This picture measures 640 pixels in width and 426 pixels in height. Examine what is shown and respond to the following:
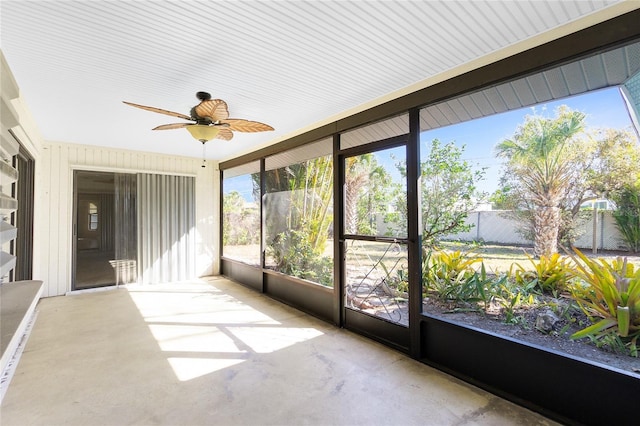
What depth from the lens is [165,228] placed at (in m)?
6.00

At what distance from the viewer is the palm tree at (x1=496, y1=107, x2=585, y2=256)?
2.26 m

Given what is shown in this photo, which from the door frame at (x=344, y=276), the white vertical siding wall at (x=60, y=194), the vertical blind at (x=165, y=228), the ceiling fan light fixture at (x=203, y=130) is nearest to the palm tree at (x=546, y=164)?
the door frame at (x=344, y=276)

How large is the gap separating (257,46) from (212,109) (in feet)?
2.09

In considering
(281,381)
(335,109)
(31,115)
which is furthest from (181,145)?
(281,381)

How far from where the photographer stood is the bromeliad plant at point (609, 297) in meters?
2.04

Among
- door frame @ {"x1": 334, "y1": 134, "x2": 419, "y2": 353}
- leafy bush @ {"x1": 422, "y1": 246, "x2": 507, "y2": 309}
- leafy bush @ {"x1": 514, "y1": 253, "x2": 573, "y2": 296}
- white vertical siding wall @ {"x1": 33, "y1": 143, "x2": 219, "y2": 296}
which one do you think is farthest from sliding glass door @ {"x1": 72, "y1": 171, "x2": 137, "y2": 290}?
→ leafy bush @ {"x1": 514, "y1": 253, "x2": 573, "y2": 296}

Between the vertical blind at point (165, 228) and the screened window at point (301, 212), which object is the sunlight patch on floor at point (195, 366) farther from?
the vertical blind at point (165, 228)

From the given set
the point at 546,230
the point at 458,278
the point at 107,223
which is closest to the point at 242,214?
the point at 107,223

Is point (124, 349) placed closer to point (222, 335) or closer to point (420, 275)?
point (222, 335)

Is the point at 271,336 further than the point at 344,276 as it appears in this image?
No

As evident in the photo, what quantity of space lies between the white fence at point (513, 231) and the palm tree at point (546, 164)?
0.15 metres

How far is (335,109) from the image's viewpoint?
12.0 ft

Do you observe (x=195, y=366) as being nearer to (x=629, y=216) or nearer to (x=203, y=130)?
(x=203, y=130)

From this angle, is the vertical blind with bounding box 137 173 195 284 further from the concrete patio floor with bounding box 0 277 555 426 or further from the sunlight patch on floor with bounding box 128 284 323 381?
the concrete patio floor with bounding box 0 277 555 426
